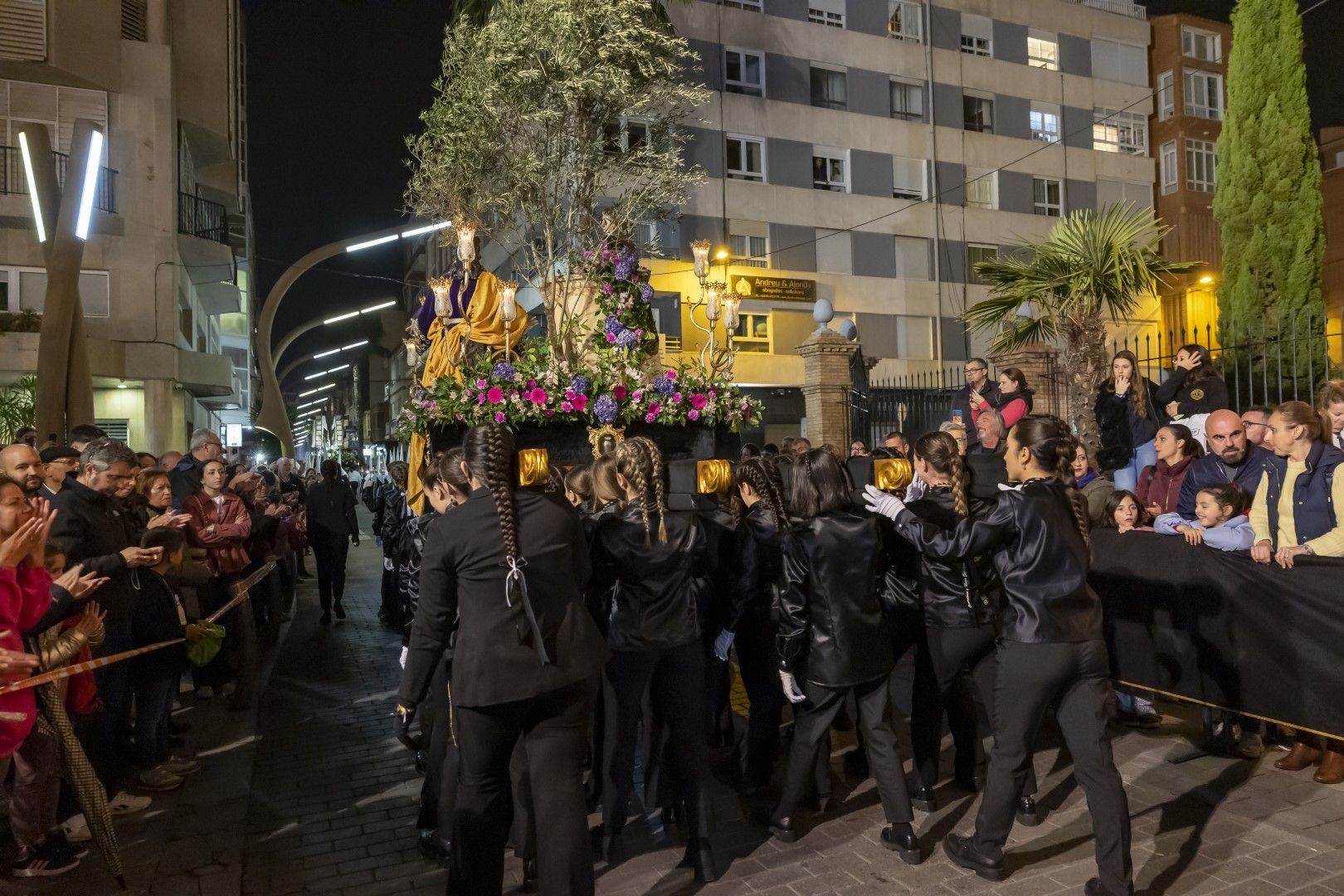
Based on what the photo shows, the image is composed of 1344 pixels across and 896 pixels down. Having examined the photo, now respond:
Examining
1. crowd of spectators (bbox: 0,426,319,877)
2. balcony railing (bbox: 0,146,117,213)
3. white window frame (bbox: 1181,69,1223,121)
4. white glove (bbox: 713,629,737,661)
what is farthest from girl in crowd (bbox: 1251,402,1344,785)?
white window frame (bbox: 1181,69,1223,121)

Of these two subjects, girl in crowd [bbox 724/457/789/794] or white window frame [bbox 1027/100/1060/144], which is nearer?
girl in crowd [bbox 724/457/789/794]

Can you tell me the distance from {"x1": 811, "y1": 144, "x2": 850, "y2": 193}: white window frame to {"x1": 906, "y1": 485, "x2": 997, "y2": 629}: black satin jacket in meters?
24.4

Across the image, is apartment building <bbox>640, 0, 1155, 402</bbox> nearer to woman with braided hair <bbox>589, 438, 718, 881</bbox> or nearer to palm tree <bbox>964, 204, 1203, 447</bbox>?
palm tree <bbox>964, 204, 1203, 447</bbox>

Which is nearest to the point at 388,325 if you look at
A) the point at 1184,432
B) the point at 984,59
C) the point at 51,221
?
the point at 984,59

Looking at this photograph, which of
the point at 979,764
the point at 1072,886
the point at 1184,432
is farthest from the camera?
the point at 1184,432

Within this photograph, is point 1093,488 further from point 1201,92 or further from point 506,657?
point 1201,92

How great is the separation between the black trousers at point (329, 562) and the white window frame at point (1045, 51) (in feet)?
93.1

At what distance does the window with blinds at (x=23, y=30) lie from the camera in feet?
61.2

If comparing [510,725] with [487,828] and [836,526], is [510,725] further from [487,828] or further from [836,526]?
[836,526]

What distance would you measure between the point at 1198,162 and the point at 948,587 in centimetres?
3268

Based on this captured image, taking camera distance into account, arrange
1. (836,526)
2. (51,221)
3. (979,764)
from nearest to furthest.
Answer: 1. (836,526)
2. (979,764)
3. (51,221)

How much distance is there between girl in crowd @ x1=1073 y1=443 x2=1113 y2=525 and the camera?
7.46 m

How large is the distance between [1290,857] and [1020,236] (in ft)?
92.8

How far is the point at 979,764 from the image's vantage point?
5672 millimetres
